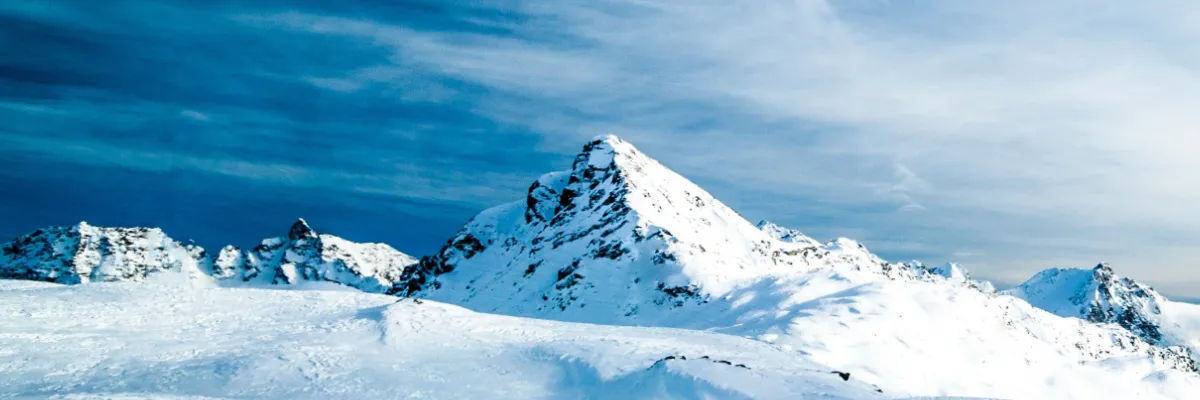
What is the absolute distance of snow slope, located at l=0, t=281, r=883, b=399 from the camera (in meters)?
22.1

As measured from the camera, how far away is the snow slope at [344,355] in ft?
72.6

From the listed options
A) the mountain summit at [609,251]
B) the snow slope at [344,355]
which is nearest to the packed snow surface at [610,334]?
the snow slope at [344,355]

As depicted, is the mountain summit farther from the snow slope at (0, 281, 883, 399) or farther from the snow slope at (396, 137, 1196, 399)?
the snow slope at (0, 281, 883, 399)

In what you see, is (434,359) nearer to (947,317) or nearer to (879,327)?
(879,327)

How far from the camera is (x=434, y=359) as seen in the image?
26.6 meters

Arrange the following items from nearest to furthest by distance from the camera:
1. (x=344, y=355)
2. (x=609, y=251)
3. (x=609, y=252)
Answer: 1. (x=344, y=355)
2. (x=609, y=252)
3. (x=609, y=251)

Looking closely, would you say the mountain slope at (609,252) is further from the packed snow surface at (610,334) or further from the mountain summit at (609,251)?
the packed snow surface at (610,334)

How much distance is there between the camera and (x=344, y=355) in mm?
26094

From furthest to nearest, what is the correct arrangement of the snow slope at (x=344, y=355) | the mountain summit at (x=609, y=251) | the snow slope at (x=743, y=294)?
1. the mountain summit at (x=609, y=251)
2. the snow slope at (x=743, y=294)
3. the snow slope at (x=344, y=355)

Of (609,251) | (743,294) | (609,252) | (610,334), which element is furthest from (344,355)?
(609,251)

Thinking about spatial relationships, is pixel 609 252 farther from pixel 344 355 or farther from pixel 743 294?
pixel 344 355

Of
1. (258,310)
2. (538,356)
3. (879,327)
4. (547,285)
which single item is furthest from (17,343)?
(547,285)

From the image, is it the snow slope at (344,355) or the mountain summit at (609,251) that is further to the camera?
the mountain summit at (609,251)

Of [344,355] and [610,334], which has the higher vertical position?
[610,334]
